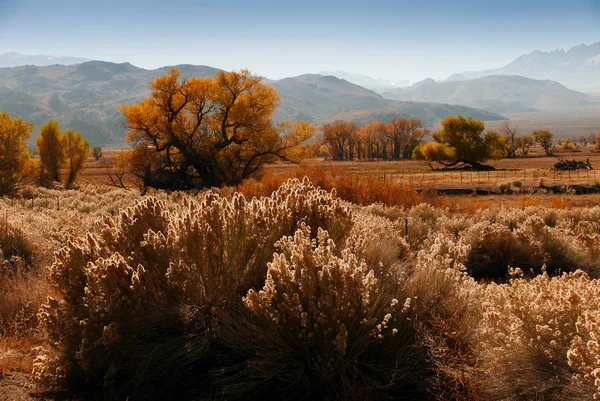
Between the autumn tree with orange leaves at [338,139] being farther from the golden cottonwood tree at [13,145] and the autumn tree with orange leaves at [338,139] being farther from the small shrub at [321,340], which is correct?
the small shrub at [321,340]

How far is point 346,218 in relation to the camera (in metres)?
5.27

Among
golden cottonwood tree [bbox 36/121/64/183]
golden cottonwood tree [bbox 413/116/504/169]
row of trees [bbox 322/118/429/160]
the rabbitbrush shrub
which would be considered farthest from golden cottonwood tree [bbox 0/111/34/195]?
row of trees [bbox 322/118/429/160]

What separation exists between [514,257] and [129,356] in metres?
7.62

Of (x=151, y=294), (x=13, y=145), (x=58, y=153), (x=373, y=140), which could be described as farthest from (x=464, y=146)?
(x=151, y=294)

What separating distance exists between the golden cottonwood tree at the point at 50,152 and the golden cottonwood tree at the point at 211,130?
1243 cm

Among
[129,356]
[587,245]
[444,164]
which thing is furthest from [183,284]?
[444,164]

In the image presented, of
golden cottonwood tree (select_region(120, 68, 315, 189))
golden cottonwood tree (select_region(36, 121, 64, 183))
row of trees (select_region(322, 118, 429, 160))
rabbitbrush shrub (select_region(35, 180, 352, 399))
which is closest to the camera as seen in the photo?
rabbitbrush shrub (select_region(35, 180, 352, 399))

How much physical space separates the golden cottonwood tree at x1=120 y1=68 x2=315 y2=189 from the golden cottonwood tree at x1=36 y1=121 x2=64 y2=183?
12.4 meters

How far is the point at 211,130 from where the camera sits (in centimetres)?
3644

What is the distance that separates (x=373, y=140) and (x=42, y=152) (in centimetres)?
7483

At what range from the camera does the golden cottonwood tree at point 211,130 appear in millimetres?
34438

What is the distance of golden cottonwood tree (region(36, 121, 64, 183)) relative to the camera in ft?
140

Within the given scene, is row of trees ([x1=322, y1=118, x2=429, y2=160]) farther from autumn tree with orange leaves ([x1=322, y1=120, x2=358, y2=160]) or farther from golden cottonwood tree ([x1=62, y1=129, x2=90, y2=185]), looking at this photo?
golden cottonwood tree ([x1=62, y1=129, x2=90, y2=185])

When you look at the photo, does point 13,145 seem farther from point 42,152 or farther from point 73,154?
point 73,154
